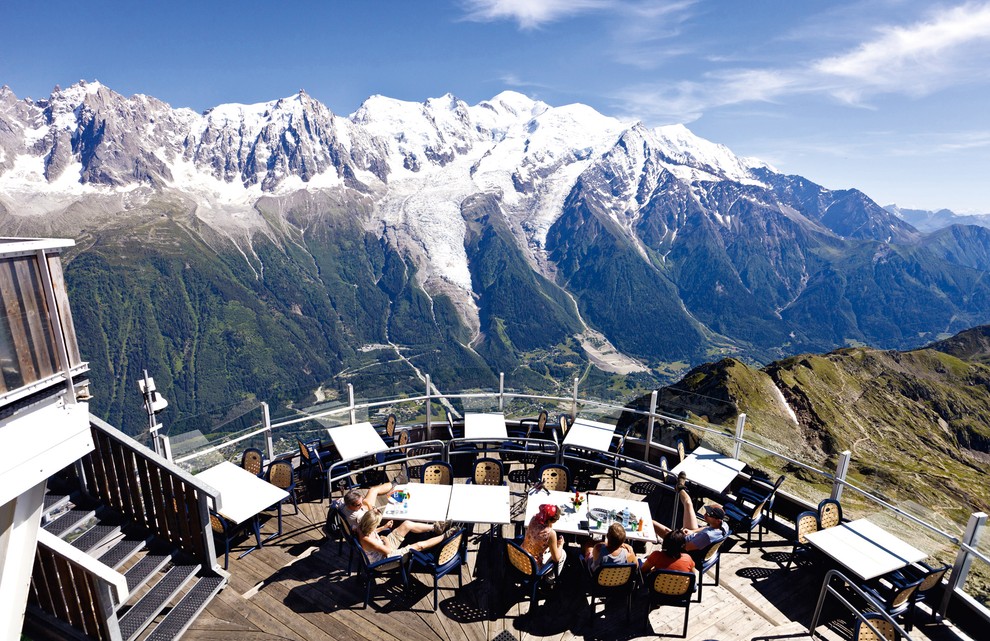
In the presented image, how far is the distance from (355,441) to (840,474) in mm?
11143

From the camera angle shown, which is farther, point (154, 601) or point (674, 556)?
point (674, 556)

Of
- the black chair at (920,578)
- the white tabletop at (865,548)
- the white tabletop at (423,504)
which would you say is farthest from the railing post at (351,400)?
the black chair at (920,578)

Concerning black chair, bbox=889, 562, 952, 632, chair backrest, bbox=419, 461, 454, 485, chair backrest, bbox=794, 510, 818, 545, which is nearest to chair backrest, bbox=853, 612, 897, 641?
black chair, bbox=889, 562, 952, 632

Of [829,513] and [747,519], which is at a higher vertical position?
[829,513]

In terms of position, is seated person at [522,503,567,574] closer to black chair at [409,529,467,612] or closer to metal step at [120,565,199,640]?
black chair at [409,529,467,612]

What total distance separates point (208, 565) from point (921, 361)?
398 ft

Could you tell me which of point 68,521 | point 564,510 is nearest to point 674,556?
point 564,510

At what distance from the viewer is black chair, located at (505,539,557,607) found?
799cm

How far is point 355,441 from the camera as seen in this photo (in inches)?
488

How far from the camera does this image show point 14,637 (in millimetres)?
5418

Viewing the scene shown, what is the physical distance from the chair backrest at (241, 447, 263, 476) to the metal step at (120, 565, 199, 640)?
10.3 feet

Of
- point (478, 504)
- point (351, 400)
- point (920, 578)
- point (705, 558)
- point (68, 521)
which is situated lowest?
point (920, 578)

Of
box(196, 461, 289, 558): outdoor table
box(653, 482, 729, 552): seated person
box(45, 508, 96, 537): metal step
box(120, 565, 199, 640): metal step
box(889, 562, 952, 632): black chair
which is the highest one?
box(45, 508, 96, 537): metal step

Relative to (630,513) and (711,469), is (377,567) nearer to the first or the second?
(630,513)
